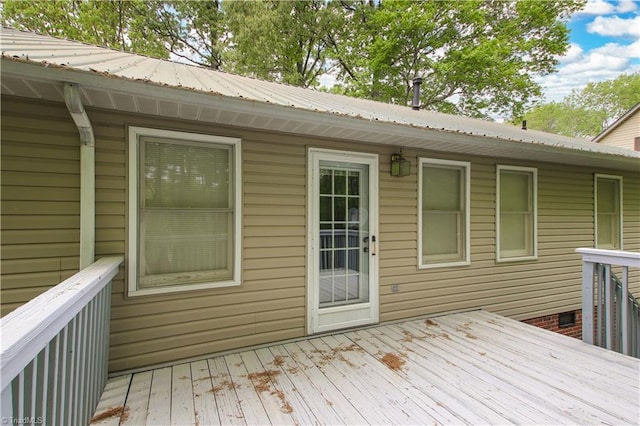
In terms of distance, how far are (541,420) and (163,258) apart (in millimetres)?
3203

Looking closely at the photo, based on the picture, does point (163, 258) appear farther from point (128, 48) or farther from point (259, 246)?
point (128, 48)

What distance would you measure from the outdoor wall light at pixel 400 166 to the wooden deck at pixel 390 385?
1954 millimetres

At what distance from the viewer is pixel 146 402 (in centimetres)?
222

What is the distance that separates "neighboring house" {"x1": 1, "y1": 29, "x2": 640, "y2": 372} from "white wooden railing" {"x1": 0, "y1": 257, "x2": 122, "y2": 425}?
61 cm

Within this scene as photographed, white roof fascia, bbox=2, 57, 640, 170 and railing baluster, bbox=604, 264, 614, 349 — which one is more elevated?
→ white roof fascia, bbox=2, 57, 640, 170

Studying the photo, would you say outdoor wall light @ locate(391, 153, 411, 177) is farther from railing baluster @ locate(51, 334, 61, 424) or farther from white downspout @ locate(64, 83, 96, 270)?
railing baluster @ locate(51, 334, 61, 424)

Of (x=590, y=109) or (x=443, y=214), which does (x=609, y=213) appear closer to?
(x=443, y=214)

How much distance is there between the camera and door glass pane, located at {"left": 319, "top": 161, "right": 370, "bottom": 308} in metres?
3.56

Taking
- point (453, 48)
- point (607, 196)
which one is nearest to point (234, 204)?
point (607, 196)

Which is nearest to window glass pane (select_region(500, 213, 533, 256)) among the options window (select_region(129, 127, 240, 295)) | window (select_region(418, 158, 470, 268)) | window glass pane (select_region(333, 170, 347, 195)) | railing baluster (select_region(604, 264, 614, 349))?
window (select_region(418, 158, 470, 268))

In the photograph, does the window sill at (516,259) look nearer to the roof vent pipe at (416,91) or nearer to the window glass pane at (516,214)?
the window glass pane at (516,214)

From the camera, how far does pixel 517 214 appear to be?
498 centimetres

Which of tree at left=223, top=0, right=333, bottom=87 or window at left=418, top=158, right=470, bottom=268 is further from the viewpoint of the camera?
→ tree at left=223, top=0, right=333, bottom=87

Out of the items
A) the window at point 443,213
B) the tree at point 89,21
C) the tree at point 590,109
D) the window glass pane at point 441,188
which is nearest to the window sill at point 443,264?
the window at point 443,213
